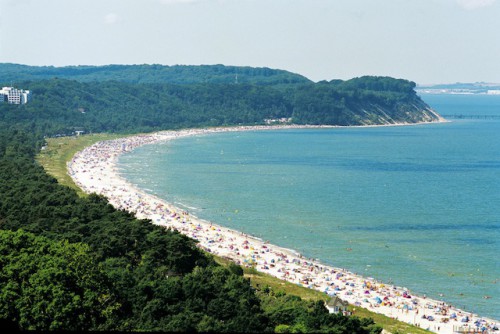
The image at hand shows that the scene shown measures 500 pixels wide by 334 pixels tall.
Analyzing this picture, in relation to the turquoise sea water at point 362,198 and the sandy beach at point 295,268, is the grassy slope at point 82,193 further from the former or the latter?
the turquoise sea water at point 362,198

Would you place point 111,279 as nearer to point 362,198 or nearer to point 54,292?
point 54,292

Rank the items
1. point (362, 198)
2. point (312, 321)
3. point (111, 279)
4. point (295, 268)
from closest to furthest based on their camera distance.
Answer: point (312, 321)
point (111, 279)
point (295, 268)
point (362, 198)

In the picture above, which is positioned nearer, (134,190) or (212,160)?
(134,190)

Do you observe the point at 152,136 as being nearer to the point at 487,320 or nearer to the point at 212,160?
the point at 212,160

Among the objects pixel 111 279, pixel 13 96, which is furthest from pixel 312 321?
pixel 13 96

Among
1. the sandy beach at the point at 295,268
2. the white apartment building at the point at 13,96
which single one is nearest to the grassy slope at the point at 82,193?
the sandy beach at the point at 295,268

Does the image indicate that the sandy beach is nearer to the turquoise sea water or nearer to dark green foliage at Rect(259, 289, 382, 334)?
the turquoise sea water

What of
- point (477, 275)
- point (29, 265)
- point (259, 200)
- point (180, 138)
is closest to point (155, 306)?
point (29, 265)
